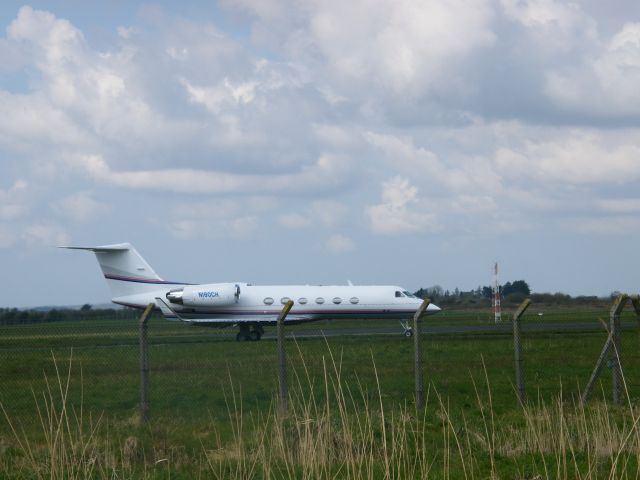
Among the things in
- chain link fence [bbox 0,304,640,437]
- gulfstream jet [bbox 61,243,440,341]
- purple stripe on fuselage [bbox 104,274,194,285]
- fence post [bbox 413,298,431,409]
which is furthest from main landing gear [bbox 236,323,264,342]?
fence post [bbox 413,298,431,409]

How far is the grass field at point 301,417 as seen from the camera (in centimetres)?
815

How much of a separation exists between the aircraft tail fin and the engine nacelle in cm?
444

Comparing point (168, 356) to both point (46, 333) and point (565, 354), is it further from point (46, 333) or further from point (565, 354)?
point (565, 354)

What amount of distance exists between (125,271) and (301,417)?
32.8 metres

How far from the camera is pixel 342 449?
30.2 ft

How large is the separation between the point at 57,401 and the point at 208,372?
8.80ft

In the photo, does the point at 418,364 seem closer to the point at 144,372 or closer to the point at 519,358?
the point at 519,358

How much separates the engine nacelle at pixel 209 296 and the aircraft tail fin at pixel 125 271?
4441 mm

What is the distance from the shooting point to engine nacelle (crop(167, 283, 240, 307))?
38688mm

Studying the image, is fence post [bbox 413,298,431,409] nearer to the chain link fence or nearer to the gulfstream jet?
the chain link fence

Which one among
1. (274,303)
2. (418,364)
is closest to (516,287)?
(274,303)

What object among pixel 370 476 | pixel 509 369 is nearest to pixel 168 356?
pixel 509 369

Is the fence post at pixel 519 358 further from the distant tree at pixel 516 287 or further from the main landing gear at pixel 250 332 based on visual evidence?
the distant tree at pixel 516 287

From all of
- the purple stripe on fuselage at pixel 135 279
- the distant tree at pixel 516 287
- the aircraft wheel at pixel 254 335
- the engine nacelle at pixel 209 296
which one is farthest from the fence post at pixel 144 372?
the distant tree at pixel 516 287
